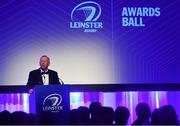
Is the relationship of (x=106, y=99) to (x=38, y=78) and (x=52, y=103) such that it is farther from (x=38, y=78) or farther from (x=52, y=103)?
(x=52, y=103)

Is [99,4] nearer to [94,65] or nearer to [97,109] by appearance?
[94,65]

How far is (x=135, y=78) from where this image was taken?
9227 millimetres

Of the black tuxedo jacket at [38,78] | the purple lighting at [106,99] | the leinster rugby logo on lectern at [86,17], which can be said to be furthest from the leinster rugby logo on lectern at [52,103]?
the leinster rugby logo on lectern at [86,17]

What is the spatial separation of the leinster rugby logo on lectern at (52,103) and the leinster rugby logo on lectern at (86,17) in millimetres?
3945

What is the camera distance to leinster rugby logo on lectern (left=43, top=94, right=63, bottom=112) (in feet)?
17.3

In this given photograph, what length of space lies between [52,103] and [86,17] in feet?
13.6

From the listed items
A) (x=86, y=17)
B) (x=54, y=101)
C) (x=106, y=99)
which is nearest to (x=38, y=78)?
(x=54, y=101)

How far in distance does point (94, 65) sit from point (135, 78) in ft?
3.03

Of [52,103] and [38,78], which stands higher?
[38,78]

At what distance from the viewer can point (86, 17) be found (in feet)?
30.0

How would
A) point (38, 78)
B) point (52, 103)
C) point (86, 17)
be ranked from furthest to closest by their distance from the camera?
point (86, 17) < point (38, 78) < point (52, 103)

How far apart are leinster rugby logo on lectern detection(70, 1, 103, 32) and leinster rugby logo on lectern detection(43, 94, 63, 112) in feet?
12.9

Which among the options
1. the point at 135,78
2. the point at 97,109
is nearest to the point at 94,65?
the point at 135,78

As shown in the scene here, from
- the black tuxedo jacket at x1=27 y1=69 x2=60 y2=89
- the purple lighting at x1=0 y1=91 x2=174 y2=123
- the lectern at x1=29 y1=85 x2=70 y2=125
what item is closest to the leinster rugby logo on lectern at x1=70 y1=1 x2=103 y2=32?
the purple lighting at x1=0 y1=91 x2=174 y2=123
